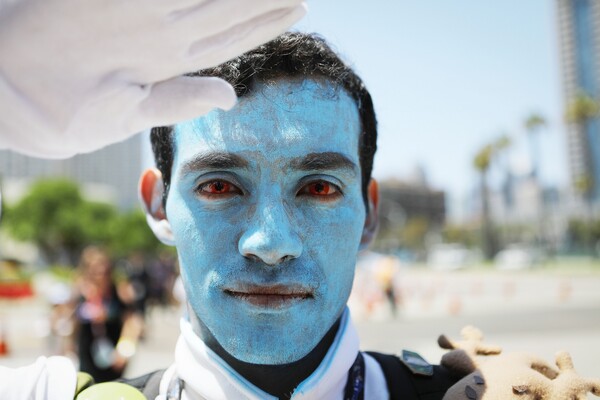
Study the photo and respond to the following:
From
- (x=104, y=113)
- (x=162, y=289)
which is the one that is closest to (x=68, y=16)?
(x=104, y=113)

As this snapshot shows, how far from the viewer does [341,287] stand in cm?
148

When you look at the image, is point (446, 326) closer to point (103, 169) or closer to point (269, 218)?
point (269, 218)

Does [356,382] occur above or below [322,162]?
below

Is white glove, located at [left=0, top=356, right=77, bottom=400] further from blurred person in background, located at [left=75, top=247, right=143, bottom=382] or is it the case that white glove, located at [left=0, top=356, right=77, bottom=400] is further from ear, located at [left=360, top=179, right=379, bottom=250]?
blurred person in background, located at [left=75, top=247, right=143, bottom=382]

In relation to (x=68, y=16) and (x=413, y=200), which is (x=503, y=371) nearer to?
(x=68, y=16)

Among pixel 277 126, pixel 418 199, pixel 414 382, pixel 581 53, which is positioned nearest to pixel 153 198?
pixel 277 126

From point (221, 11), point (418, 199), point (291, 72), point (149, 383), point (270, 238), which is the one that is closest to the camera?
point (221, 11)

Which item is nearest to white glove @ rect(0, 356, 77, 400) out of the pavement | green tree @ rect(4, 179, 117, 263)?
the pavement

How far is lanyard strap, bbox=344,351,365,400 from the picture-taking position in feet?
5.06

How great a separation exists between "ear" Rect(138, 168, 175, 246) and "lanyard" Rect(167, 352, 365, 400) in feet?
1.38

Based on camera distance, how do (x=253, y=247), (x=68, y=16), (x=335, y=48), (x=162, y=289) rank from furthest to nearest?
(x=162, y=289) < (x=335, y=48) < (x=253, y=247) < (x=68, y=16)

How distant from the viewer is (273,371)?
57.8 inches

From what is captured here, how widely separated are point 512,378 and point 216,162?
95 centimetres

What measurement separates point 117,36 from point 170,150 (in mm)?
504
